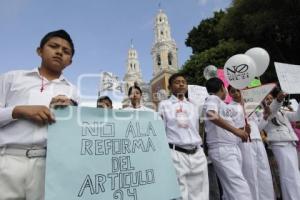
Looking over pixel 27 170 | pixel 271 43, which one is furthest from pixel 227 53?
pixel 27 170

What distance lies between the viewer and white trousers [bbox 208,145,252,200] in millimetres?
3840

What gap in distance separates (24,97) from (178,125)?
1981 mm

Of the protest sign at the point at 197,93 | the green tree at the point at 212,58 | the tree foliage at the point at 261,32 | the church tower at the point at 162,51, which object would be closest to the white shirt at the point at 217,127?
the protest sign at the point at 197,93

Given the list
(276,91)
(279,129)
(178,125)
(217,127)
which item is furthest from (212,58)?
(178,125)

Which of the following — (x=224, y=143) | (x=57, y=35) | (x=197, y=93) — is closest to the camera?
(x=57, y=35)

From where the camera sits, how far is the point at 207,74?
26.2 ft

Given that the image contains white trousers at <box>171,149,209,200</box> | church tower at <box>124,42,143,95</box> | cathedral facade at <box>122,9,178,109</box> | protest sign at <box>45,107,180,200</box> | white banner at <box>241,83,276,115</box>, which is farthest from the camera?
church tower at <box>124,42,143,95</box>

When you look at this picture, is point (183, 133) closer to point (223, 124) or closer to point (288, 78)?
point (223, 124)

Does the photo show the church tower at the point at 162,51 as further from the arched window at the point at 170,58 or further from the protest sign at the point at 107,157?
Result: the protest sign at the point at 107,157

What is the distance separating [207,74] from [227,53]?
386 inches

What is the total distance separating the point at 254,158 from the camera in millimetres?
4625

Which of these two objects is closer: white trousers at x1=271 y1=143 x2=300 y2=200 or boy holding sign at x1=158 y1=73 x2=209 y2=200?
boy holding sign at x1=158 y1=73 x2=209 y2=200

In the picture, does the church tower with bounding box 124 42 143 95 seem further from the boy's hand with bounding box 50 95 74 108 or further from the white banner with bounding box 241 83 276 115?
the boy's hand with bounding box 50 95 74 108

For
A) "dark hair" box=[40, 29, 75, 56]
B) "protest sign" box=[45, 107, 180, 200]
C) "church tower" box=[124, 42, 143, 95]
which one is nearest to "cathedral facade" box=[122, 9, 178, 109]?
"church tower" box=[124, 42, 143, 95]
